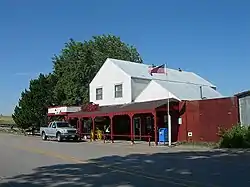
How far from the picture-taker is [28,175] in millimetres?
14328

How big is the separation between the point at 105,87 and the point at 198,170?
1162 inches

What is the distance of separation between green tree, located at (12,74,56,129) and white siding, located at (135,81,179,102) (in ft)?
77.5

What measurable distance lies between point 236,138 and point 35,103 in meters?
38.2

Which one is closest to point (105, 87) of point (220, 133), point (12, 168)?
point (220, 133)

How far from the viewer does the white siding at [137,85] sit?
1559 inches

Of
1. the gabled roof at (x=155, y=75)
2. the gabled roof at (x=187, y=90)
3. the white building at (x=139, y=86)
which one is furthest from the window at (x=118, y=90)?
the gabled roof at (x=187, y=90)

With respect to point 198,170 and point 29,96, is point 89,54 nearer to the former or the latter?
point 29,96

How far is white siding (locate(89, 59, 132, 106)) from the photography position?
40031 millimetres

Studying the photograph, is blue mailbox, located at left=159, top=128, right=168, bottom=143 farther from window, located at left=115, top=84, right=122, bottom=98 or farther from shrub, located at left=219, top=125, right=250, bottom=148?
window, located at left=115, top=84, right=122, bottom=98

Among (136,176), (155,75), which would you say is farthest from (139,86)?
(136,176)

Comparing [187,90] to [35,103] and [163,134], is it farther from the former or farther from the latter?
[35,103]

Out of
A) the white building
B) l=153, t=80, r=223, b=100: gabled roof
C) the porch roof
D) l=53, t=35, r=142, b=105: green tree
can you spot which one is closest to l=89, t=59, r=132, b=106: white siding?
the white building

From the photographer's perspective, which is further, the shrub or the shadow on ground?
the shrub

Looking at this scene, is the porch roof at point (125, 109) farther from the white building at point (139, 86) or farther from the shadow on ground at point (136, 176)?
the shadow on ground at point (136, 176)
